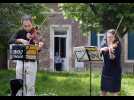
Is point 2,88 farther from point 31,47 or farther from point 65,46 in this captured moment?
point 65,46

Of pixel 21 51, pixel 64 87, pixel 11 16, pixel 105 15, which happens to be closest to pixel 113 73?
pixel 21 51

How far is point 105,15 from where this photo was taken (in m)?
20.6

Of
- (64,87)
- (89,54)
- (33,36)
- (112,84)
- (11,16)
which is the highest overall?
(11,16)

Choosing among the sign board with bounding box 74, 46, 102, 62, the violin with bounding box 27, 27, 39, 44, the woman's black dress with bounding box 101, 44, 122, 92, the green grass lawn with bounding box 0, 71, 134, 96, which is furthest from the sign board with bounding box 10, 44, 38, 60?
the green grass lawn with bounding box 0, 71, 134, 96

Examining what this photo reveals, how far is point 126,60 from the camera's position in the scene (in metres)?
25.2

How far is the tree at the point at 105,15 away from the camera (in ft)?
66.0

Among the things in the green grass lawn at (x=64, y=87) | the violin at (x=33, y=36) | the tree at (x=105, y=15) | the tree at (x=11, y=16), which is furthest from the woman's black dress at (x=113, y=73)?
the tree at (x=105, y=15)

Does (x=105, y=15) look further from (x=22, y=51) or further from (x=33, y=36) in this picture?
(x=22, y=51)

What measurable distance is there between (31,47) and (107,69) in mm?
1439

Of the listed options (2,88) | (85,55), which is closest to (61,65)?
(2,88)

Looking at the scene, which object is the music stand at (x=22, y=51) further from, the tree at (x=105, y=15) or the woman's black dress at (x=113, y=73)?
the tree at (x=105, y=15)

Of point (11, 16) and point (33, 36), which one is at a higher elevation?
point (11, 16)

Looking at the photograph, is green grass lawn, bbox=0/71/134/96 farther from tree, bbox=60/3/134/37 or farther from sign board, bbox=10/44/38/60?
tree, bbox=60/3/134/37

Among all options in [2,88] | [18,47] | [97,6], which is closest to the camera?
[18,47]
